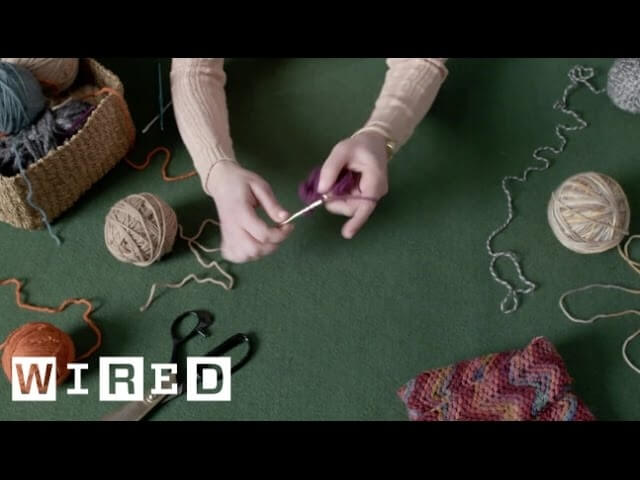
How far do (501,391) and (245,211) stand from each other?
0.44 metres

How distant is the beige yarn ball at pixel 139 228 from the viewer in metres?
1.00

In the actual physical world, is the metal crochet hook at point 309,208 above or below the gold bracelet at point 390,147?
below

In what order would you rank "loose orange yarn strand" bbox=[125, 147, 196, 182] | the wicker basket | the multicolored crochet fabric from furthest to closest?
1. "loose orange yarn strand" bbox=[125, 147, 196, 182]
2. the wicker basket
3. the multicolored crochet fabric

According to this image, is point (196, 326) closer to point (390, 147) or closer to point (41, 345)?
point (41, 345)

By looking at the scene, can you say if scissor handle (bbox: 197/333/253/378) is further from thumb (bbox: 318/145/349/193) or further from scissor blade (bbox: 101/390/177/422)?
thumb (bbox: 318/145/349/193)

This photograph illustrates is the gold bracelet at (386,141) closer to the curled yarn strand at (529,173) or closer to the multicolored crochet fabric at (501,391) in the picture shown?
the curled yarn strand at (529,173)

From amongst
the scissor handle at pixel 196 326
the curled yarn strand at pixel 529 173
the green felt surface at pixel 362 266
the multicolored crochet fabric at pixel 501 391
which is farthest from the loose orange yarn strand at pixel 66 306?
the curled yarn strand at pixel 529 173

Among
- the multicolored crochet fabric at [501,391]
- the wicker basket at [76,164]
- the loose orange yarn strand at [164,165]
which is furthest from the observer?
the loose orange yarn strand at [164,165]

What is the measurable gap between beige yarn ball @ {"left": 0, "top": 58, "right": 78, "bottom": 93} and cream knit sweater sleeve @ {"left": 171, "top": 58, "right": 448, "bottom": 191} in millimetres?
176

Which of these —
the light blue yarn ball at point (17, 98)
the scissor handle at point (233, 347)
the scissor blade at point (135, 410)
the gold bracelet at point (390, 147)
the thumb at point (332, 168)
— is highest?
the light blue yarn ball at point (17, 98)

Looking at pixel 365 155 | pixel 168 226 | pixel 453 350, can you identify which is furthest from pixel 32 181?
pixel 453 350

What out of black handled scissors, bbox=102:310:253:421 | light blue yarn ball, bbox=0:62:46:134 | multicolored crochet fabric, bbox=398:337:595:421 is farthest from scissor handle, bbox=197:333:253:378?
light blue yarn ball, bbox=0:62:46:134

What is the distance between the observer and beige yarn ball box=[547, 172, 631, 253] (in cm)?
100

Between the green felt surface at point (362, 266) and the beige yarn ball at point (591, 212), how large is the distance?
1.9 inches
